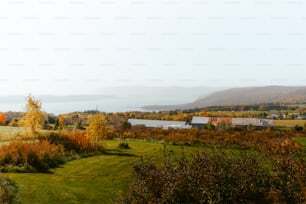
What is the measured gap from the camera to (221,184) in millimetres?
7316

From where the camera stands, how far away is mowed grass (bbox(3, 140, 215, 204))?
35.6 feet

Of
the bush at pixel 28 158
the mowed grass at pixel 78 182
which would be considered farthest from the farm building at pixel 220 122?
the bush at pixel 28 158

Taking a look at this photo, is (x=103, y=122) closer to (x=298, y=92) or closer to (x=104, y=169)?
(x=104, y=169)

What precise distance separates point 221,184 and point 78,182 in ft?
24.0

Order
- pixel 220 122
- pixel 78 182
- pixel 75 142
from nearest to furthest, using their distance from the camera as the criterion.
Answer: pixel 78 182, pixel 75 142, pixel 220 122

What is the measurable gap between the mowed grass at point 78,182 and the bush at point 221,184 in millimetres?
1633

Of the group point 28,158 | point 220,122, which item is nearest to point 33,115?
point 28,158

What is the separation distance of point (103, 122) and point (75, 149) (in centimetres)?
304

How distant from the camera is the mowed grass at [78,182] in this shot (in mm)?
10859

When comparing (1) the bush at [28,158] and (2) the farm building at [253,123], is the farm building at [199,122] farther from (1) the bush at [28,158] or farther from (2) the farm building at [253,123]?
(1) the bush at [28,158]

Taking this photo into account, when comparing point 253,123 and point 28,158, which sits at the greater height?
point 28,158

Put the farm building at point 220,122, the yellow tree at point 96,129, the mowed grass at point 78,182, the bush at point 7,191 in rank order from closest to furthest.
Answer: the bush at point 7,191
the mowed grass at point 78,182
the yellow tree at point 96,129
the farm building at point 220,122

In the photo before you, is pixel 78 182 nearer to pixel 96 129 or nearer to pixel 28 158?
pixel 28 158

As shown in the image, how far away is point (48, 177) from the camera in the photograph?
1400 centimetres
